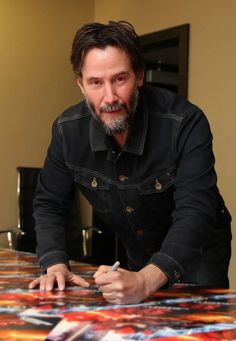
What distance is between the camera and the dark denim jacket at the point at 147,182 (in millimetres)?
1469

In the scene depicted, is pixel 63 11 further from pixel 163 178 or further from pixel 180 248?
pixel 180 248

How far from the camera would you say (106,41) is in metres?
1.52

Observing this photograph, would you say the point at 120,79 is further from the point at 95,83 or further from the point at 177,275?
the point at 177,275

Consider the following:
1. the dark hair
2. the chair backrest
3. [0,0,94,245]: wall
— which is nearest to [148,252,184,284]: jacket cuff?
the dark hair

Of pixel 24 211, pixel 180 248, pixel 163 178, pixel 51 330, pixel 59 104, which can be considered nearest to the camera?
pixel 51 330

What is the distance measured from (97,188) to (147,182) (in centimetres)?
18

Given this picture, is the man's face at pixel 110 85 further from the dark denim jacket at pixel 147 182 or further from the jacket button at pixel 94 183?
the jacket button at pixel 94 183

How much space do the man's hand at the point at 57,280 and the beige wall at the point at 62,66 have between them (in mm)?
2236

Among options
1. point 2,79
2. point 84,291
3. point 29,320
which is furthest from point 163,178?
Result: point 2,79

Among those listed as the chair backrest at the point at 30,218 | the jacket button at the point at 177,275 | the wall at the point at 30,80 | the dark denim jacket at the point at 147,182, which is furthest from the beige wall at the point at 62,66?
the jacket button at the point at 177,275

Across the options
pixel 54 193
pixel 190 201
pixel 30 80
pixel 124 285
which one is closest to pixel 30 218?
pixel 30 80

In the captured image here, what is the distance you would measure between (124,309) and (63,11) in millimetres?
3863

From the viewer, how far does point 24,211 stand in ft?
13.4

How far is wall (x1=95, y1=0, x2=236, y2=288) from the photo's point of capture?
3.59 metres
